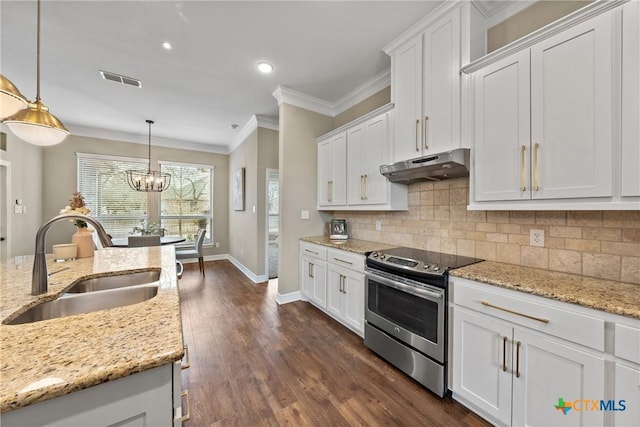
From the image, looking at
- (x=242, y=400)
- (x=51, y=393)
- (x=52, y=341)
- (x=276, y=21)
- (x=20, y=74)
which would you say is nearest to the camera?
(x=51, y=393)

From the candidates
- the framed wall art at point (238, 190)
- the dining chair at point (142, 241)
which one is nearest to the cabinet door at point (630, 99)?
the dining chair at point (142, 241)

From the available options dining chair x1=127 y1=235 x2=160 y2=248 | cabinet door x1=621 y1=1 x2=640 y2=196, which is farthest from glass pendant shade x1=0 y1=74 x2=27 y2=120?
cabinet door x1=621 y1=1 x2=640 y2=196

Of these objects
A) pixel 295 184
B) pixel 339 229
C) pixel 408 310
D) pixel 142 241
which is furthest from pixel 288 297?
pixel 142 241

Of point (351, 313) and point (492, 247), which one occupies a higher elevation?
point (492, 247)

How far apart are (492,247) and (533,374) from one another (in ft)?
2.98

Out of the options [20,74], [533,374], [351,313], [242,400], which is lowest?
[242,400]

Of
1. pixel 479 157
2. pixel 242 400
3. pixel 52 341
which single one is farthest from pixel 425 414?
pixel 52 341

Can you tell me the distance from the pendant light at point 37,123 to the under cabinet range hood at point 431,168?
249 cm

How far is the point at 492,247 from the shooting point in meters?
1.94

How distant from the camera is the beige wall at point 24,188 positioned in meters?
3.67

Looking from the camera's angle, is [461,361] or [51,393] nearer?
[51,393]

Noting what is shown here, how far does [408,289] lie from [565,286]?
0.86m

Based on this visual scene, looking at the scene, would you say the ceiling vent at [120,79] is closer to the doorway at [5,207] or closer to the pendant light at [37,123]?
the pendant light at [37,123]

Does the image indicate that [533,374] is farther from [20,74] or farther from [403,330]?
[20,74]
